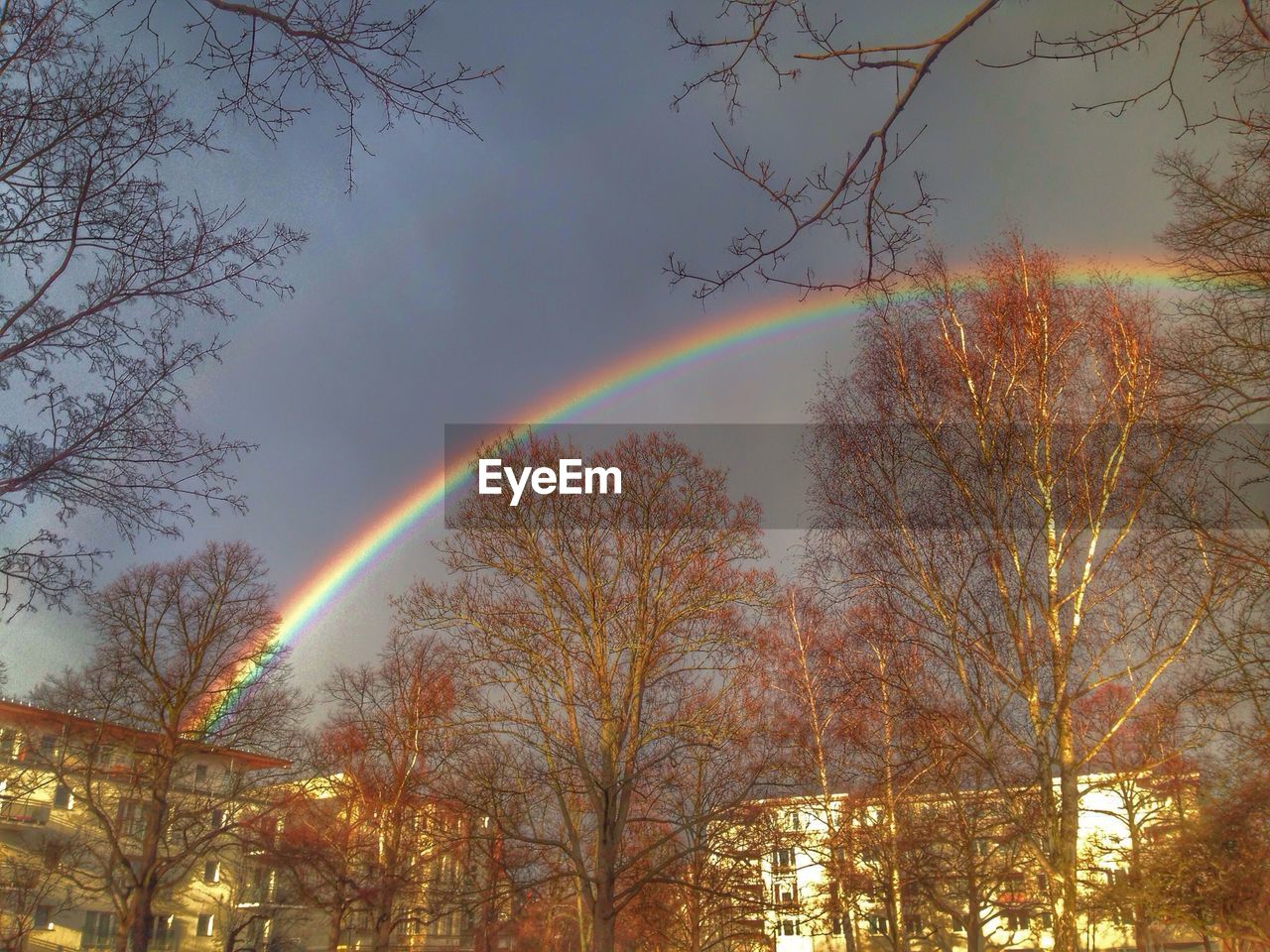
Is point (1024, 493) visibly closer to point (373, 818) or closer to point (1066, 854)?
point (1066, 854)

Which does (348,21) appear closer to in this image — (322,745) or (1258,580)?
(1258,580)

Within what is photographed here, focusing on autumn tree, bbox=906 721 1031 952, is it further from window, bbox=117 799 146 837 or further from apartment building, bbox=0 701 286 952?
window, bbox=117 799 146 837

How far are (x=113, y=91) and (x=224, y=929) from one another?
137 ft

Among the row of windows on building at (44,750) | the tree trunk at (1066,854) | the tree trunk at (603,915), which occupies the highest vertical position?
the row of windows on building at (44,750)

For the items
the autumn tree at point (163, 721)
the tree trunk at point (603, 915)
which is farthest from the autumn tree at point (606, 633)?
the autumn tree at point (163, 721)

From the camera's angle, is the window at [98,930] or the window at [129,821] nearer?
the window at [129,821]

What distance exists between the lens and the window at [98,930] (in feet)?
117

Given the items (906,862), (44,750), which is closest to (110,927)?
(44,750)

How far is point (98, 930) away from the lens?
119 ft

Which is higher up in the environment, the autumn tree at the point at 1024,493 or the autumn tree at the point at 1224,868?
the autumn tree at the point at 1024,493

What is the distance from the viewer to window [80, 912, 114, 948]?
35562 mm

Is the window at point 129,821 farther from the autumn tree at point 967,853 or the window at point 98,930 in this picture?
the autumn tree at point 967,853

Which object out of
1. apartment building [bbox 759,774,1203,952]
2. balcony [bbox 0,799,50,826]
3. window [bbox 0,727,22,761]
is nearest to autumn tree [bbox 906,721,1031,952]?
apartment building [bbox 759,774,1203,952]

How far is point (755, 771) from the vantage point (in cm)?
1650
